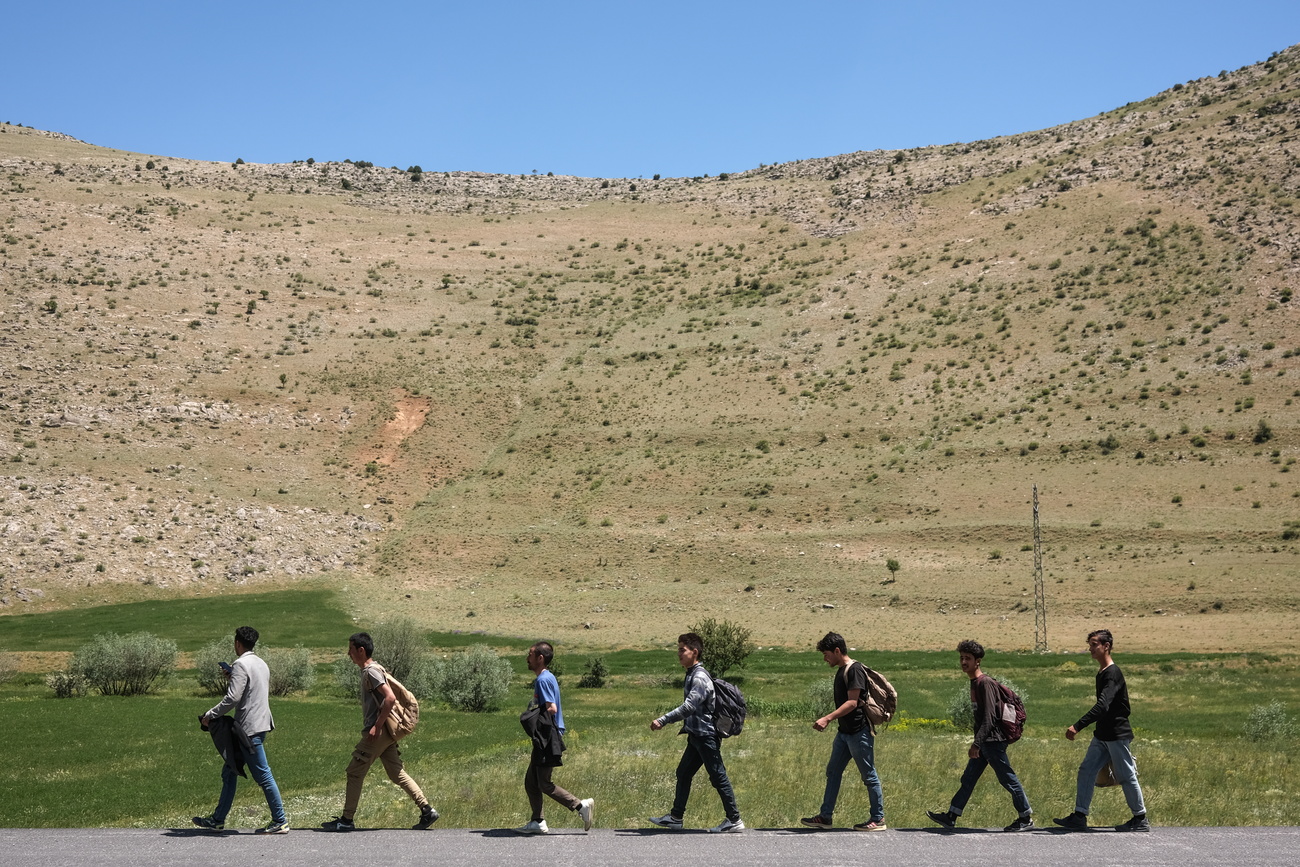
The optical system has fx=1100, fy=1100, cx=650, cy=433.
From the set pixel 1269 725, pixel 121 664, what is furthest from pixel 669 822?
pixel 121 664

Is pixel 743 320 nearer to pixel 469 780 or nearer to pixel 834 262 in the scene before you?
pixel 834 262

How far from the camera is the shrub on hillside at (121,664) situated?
34781 mm

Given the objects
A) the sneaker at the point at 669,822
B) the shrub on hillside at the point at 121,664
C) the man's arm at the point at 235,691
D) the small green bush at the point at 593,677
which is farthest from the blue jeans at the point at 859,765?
the shrub on hillside at the point at 121,664

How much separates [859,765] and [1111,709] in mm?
2739

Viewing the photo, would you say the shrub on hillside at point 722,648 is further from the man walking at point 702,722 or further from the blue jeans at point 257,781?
the blue jeans at point 257,781

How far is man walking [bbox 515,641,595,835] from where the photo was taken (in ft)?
38.9

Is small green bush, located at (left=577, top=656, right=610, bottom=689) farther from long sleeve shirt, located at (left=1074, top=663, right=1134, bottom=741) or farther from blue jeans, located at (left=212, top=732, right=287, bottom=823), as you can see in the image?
long sleeve shirt, located at (left=1074, top=663, right=1134, bottom=741)

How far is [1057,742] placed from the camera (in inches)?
945

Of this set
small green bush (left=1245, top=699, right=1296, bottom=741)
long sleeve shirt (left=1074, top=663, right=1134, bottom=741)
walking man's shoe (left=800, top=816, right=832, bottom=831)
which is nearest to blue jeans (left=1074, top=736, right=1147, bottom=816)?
long sleeve shirt (left=1074, top=663, right=1134, bottom=741)

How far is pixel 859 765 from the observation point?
12016mm

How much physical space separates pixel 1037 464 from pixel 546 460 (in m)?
30.7

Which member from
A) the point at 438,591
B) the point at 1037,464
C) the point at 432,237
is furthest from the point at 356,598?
the point at 432,237

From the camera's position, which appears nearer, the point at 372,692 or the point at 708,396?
the point at 372,692

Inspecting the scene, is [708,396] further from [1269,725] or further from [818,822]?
[818,822]
